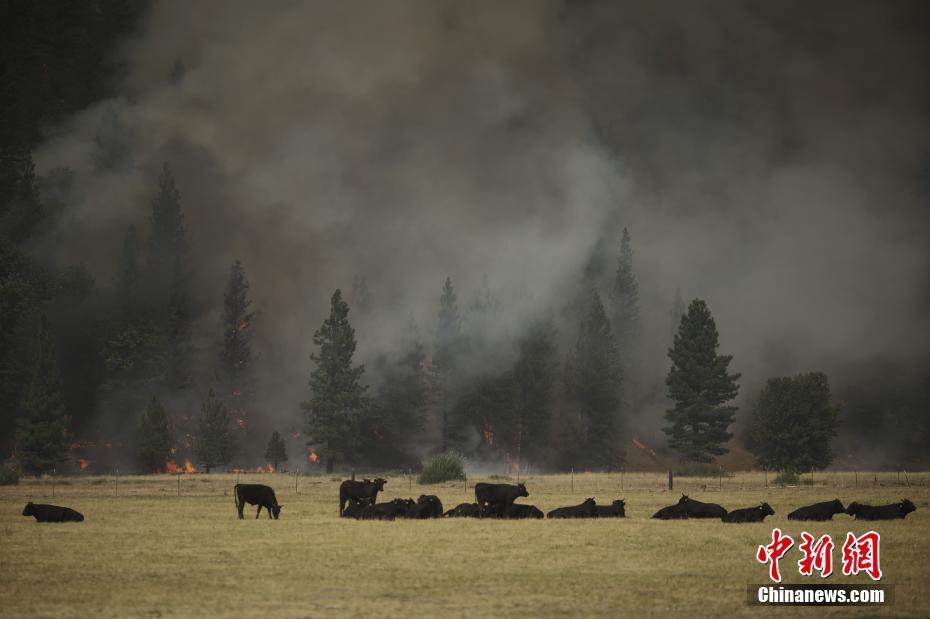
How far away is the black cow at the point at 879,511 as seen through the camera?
40062 millimetres

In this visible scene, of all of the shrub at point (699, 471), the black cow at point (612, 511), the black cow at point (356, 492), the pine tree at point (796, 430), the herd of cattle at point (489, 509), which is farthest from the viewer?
the pine tree at point (796, 430)

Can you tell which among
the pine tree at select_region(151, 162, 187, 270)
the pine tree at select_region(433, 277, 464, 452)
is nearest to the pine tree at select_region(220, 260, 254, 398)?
the pine tree at select_region(151, 162, 187, 270)

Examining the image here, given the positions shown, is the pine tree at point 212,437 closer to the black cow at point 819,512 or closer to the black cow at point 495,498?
the black cow at point 495,498

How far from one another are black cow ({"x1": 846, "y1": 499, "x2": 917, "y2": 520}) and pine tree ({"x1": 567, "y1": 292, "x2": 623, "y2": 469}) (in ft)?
323

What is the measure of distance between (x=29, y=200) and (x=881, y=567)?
12392cm

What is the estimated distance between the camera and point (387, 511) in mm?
42125

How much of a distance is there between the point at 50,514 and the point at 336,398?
74.2m

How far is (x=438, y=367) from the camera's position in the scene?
142250mm

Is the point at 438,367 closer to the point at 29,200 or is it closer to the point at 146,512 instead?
the point at 29,200

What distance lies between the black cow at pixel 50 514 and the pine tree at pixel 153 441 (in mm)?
59370

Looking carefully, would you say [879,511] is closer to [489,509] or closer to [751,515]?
[751,515]

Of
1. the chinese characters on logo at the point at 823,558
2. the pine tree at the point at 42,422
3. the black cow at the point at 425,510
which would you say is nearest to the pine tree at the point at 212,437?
the pine tree at the point at 42,422

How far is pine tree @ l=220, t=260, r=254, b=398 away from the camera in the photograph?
143125 millimetres

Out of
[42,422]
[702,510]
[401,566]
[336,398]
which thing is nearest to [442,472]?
[702,510]
